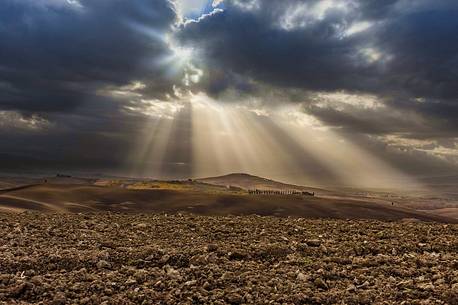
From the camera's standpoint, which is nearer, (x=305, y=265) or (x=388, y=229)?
(x=305, y=265)

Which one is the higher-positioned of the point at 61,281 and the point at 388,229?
the point at 388,229

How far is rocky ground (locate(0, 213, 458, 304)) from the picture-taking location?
22.5ft

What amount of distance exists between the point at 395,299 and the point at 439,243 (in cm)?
455

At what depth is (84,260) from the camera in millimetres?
8453

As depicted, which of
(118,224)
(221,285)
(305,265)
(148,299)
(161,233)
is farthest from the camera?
(118,224)

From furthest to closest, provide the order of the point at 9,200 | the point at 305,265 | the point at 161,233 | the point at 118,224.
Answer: the point at 9,200 → the point at 118,224 → the point at 161,233 → the point at 305,265

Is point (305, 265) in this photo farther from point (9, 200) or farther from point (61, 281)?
point (9, 200)

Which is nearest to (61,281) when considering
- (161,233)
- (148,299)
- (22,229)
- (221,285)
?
(148,299)

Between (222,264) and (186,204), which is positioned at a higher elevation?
(222,264)

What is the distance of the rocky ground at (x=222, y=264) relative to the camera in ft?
22.5

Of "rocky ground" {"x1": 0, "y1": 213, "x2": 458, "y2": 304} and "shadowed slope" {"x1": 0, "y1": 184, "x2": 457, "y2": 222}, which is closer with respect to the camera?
"rocky ground" {"x1": 0, "y1": 213, "x2": 458, "y2": 304}

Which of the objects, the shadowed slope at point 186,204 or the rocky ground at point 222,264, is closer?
the rocky ground at point 222,264

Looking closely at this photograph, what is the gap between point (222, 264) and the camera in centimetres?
834

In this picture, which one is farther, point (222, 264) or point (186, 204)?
point (186, 204)
